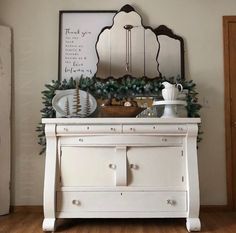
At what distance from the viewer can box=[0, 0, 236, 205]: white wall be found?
9.44 feet

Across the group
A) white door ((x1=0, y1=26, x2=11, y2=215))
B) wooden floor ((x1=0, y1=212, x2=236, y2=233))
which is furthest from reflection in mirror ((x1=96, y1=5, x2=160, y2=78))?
wooden floor ((x1=0, y1=212, x2=236, y2=233))

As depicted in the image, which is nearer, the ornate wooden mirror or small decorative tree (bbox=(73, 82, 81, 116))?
small decorative tree (bbox=(73, 82, 81, 116))

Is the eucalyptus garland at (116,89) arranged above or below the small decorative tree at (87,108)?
above

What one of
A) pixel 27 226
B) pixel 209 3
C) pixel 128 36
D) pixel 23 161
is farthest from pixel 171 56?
pixel 27 226

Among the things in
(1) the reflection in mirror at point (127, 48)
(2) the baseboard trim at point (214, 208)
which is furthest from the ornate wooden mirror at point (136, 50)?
(2) the baseboard trim at point (214, 208)

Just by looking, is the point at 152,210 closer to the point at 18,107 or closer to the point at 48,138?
the point at 48,138

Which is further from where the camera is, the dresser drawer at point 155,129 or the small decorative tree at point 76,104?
the small decorative tree at point 76,104

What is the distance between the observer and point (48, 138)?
2283 millimetres

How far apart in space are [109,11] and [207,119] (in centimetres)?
144

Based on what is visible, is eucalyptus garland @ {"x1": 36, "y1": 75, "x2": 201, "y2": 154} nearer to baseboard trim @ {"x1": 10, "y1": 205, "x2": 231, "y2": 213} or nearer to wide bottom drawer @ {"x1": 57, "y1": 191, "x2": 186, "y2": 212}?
baseboard trim @ {"x1": 10, "y1": 205, "x2": 231, "y2": 213}

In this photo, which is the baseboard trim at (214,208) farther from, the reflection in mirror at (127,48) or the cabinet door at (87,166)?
the reflection in mirror at (127,48)

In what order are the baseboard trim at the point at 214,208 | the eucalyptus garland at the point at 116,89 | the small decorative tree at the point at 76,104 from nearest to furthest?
the small decorative tree at the point at 76,104 → the eucalyptus garland at the point at 116,89 → the baseboard trim at the point at 214,208

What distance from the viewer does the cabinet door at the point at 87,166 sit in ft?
7.45

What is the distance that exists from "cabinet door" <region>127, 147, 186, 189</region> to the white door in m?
1.25
